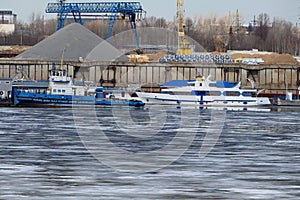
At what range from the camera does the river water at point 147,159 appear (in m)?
28.5

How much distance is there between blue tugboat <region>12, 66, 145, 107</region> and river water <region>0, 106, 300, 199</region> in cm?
2126

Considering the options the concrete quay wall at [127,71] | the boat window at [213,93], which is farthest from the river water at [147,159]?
the concrete quay wall at [127,71]

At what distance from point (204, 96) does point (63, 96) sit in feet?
49.1

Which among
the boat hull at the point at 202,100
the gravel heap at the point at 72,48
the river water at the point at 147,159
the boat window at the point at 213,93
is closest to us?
the river water at the point at 147,159

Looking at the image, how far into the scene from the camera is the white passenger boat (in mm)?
86625

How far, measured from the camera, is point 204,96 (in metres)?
88.1

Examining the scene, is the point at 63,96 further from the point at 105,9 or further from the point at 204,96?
the point at 105,9

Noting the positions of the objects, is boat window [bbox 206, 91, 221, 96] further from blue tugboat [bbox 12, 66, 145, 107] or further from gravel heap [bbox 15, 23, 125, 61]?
gravel heap [bbox 15, 23, 125, 61]

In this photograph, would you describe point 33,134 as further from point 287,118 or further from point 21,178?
point 287,118

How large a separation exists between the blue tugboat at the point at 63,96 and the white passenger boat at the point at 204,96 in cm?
273

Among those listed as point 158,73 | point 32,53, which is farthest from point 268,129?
point 32,53

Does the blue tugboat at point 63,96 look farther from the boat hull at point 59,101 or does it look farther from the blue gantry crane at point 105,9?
the blue gantry crane at point 105,9

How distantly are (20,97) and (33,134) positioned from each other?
35062 mm

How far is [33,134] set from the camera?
46.6 meters
